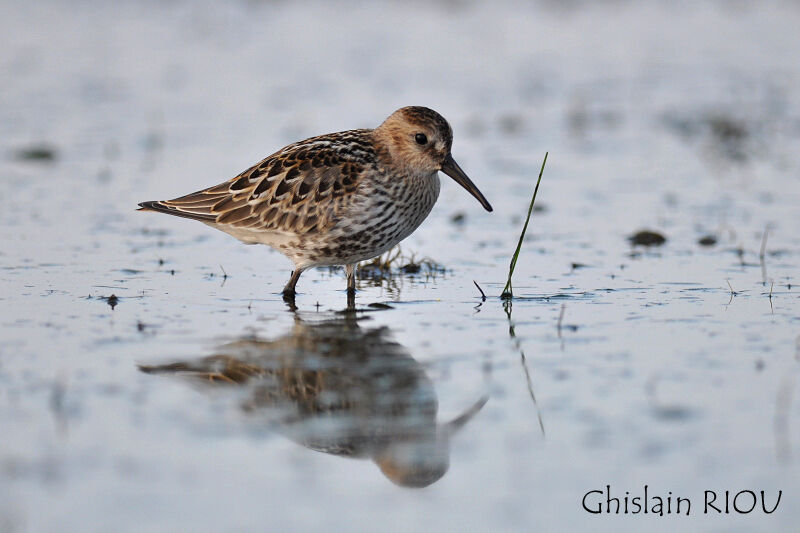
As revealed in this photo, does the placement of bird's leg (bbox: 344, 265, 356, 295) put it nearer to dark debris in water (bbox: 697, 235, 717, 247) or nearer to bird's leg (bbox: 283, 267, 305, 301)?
bird's leg (bbox: 283, 267, 305, 301)

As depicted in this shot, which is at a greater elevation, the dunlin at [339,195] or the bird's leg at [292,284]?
the dunlin at [339,195]

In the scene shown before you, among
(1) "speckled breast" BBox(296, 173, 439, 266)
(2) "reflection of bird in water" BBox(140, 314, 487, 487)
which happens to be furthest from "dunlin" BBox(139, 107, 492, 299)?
(2) "reflection of bird in water" BBox(140, 314, 487, 487)

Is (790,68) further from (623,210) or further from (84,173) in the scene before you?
(84,173)

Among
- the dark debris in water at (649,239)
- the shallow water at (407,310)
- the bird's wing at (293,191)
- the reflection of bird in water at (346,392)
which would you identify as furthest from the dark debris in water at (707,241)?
the reflection of bird in water at (346,392)

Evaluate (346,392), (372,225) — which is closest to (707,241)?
A: (372,225)

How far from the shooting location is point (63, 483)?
16.4 feet

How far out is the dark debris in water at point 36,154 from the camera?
13.4m

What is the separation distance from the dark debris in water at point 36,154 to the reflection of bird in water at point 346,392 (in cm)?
676

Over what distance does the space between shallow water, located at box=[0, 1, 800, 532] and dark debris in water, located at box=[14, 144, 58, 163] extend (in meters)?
A: 0.04

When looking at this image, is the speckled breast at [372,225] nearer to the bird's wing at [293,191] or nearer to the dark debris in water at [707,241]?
the bird's wing at [293,191]

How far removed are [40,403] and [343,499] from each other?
76.0 inches

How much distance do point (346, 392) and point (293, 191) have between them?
300 centimetres

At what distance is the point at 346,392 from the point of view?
6.36 m

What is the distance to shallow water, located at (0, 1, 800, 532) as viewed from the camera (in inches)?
203
